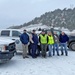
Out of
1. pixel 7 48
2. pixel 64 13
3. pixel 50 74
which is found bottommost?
pixel 50 74

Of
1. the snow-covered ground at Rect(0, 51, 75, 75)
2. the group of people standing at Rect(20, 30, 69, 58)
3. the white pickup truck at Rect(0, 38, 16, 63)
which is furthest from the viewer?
the group of people standing at Rect(20, 30, 69, 58)

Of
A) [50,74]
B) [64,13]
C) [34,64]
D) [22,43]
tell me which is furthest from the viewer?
[64,13]

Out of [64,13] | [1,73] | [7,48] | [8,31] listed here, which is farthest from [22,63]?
[64,13]

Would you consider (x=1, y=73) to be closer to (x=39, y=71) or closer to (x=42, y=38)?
(x=39, y=71)

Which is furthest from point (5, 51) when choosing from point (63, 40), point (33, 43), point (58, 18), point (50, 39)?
point (58, 18)

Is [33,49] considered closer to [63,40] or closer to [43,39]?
[43,39]

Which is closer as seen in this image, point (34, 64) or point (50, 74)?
point (50, 74)

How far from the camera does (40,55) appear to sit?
15.2 meters

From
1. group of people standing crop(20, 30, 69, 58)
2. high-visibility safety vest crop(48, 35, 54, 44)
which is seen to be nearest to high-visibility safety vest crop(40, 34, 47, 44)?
group of people standing crop(20, 30, 69, 58)

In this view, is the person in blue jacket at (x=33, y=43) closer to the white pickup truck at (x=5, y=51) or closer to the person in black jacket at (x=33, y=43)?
the person in black jacket at (x=33, y=43)

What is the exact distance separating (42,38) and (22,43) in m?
1.23

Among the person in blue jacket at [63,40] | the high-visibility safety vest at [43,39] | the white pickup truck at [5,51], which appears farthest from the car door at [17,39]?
the white pickup truck at [5,51]

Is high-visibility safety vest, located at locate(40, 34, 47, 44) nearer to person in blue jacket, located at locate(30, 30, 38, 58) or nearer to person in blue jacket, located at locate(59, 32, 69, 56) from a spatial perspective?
person in blue jacket, located at locate(30, 30, 38, 58)

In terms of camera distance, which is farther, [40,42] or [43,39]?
[40,42]
